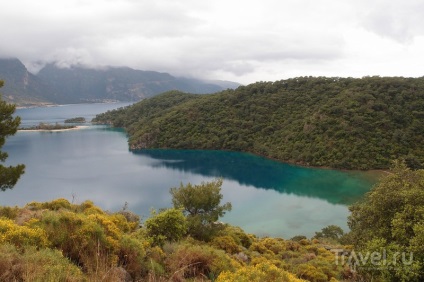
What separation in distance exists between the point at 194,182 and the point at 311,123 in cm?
3220

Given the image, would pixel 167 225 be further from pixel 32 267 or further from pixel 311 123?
pixel 311 123

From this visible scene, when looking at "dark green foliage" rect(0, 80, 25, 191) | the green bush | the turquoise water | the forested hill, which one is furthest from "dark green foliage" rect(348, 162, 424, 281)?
the forested hill

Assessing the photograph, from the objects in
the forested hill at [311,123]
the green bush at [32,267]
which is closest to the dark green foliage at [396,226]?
the green bush at [32,267]

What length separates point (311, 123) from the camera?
70.6 metres

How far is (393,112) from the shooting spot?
6519cm

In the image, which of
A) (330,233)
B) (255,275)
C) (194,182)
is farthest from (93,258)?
(194,182)

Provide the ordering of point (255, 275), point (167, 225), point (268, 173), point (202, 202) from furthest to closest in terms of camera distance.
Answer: point (268, 173) → point (202, 202) → point (167, 225) → point (255, 275)

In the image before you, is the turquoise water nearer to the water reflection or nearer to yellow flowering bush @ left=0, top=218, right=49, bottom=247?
the water reflection

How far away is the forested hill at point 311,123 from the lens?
197ft

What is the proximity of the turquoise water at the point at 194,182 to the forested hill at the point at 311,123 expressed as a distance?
4566mm

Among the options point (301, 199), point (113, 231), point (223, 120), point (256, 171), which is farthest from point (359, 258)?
point (223, 120)

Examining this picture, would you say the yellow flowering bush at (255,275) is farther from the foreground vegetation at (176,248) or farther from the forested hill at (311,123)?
the forested hill at (311,123)

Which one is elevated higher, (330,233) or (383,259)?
(383,259)

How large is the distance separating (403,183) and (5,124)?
1892 cm
